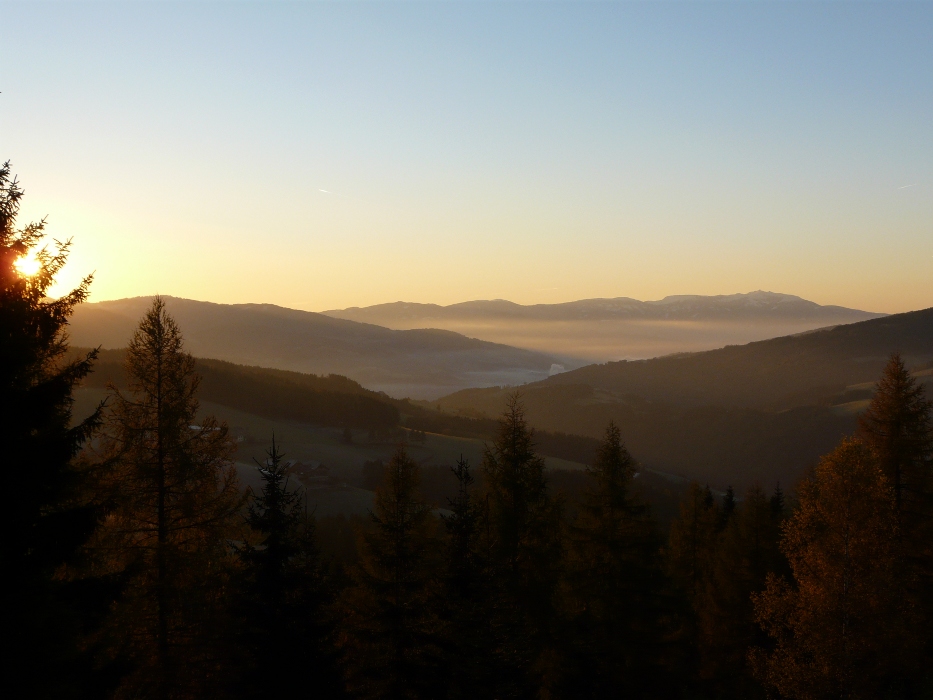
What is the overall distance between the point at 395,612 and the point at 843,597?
40.6ft

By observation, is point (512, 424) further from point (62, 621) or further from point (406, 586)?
point (62, 621)

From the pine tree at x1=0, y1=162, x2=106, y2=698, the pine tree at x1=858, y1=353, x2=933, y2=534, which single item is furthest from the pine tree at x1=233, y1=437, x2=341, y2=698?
the pine tree at x1=858, y1=353, x2=933, y2=534

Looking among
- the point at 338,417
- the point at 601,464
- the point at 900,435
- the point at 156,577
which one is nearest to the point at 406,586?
the point at 156,577

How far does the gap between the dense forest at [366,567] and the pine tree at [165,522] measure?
0.06 m

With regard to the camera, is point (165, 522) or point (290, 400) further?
point (290, 400)

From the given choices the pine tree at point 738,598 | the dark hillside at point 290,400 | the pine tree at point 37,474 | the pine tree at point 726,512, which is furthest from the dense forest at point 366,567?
the dark hillside at point 290,400

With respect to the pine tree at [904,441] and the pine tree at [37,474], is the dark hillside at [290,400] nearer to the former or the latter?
the pine tree at [904,441]

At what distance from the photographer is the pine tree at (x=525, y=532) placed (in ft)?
82.2

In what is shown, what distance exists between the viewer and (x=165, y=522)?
1927 centimetres

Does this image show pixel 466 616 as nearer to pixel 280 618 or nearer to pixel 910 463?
pixel 280 618

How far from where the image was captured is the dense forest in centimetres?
1248

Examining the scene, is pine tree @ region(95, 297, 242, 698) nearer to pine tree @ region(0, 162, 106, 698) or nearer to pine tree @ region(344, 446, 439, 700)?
pine tree @ region(344, 446, 439, 700)

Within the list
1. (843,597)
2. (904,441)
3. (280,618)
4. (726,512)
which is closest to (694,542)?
(726,512)

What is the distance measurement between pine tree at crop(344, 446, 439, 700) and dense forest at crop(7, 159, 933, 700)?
0.09 metres
